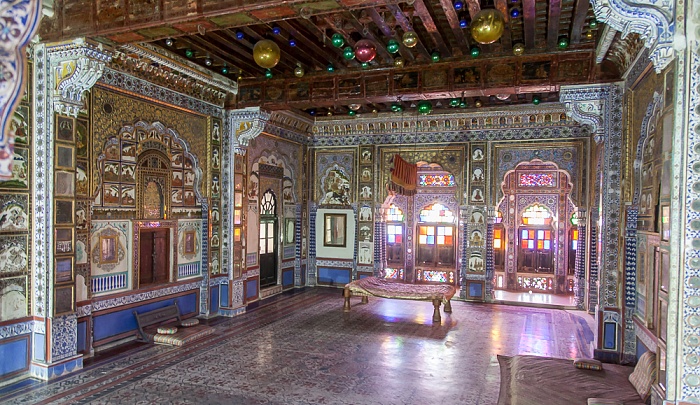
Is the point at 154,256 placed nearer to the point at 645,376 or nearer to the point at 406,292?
the point at 406,292

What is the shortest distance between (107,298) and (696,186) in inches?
266

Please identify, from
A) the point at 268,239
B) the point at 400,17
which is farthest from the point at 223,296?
the point at 400,17

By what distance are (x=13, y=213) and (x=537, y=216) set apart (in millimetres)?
11064

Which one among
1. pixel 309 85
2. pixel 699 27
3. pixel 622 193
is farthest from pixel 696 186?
pixel 309 85

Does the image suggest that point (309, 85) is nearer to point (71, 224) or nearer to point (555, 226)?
point (71, 224)

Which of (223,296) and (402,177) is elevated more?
(402,177)

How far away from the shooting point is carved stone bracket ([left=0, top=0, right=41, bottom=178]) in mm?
1344

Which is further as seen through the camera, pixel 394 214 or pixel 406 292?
pixel 394 214

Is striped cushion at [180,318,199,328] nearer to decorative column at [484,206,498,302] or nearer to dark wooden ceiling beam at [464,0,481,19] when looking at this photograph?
dark wooden ceiling beam at [464,0,481,19]

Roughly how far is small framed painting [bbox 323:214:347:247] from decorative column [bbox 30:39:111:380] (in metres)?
7.01

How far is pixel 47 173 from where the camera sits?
5359mm

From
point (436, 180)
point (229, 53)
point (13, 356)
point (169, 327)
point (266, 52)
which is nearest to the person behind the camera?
point (266, 52)

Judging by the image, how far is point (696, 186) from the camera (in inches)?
131

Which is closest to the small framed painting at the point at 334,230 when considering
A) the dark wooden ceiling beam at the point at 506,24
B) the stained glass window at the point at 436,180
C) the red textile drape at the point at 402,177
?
the red textile drape at the point at 402,177
